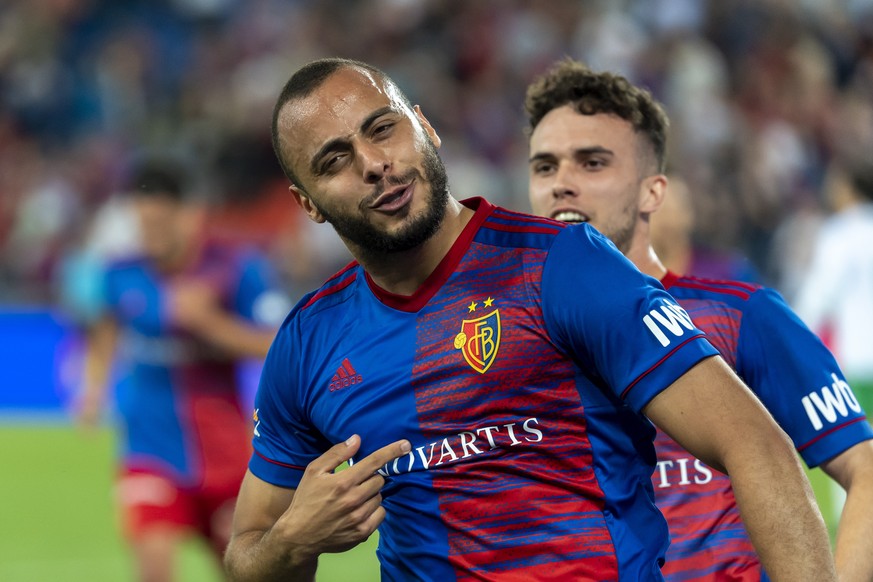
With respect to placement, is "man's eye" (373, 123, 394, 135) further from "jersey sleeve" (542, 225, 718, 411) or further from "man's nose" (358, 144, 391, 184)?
"jersey sleeve" (542, 225, 718, 411)

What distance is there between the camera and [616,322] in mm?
2787

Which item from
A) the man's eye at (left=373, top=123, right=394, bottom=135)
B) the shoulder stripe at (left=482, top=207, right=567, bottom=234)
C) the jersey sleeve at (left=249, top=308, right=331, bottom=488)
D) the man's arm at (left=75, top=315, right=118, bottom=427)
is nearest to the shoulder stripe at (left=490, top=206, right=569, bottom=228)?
the shoulder stripe at (left=482, top=207, right=567, bottom=234)

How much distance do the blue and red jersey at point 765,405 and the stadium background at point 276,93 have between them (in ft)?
30.3

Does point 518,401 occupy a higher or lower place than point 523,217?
lower

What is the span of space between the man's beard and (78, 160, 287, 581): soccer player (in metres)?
3.42

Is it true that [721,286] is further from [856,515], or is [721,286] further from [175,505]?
[175,505]

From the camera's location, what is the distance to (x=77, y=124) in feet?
56.7

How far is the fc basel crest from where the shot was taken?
2971mm

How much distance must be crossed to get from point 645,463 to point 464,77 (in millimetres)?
14000

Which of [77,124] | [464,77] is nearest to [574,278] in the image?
[464,77]

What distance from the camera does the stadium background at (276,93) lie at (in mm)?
14672

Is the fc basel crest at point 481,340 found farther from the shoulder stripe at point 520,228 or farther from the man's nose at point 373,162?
the man's nose at point 373,162

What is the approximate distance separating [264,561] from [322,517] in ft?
0.95

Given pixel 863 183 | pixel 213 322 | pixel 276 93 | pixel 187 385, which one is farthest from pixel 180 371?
pixel 276 93
